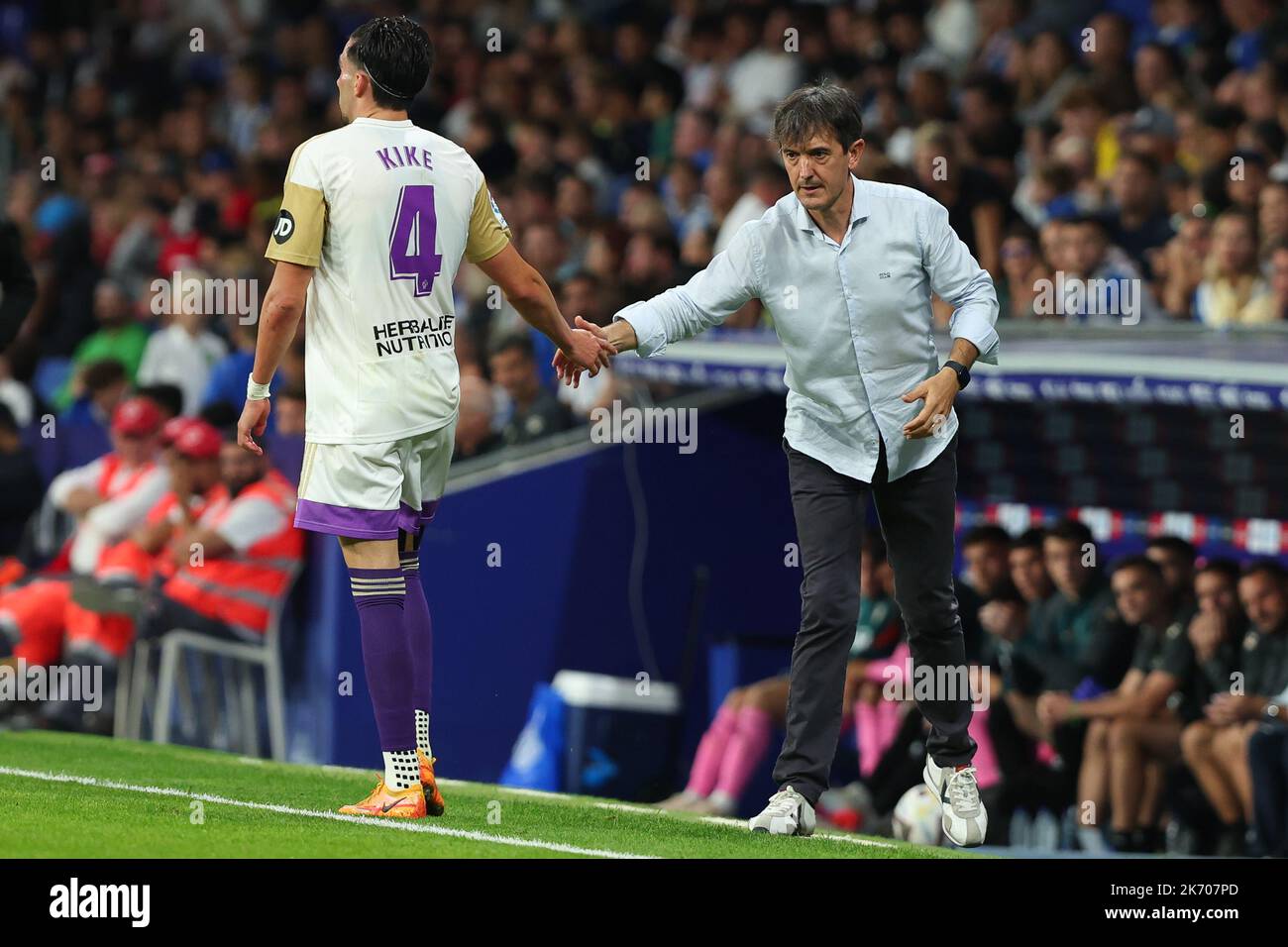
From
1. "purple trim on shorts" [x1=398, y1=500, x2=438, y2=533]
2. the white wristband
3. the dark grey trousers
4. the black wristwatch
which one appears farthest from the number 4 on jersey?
the black wristwatch

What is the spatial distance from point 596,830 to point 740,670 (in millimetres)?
4369

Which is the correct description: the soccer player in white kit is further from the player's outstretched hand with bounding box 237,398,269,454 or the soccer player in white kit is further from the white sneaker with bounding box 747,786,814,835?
the white sneaker with bounding box 747,786,814,835

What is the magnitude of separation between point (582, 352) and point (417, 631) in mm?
997

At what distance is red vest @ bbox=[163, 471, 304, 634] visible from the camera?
1170cm

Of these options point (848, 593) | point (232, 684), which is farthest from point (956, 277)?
point (232, 684)

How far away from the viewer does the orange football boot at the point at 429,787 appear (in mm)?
6902

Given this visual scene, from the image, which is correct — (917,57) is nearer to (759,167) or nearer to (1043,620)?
(759,167)

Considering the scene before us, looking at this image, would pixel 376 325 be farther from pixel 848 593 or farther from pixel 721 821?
pixel 721 821

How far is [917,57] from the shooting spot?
14.4 meters

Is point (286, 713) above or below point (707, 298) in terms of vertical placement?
below

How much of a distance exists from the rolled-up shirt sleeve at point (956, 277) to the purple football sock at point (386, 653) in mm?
1824

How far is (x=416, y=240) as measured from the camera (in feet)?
21.8

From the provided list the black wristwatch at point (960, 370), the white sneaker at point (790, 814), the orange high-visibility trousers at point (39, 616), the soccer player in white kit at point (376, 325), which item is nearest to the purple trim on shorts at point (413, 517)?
the soccer player in white kit at point (376, 325)
